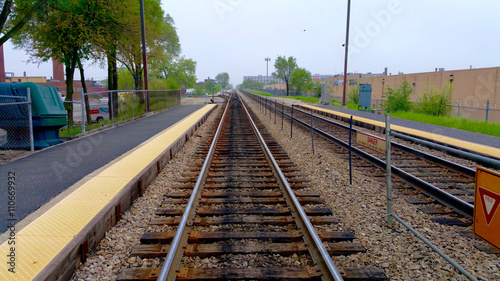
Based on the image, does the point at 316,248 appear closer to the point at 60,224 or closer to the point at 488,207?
the point at 488,207

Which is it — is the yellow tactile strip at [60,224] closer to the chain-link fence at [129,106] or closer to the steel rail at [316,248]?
the steel rail at [316,248]

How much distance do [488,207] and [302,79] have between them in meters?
70.9

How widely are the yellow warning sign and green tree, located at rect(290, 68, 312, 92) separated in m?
69.9

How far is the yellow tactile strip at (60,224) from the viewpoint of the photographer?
3672 mm

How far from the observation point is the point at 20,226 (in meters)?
4.69

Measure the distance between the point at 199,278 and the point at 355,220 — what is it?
9.53 ft

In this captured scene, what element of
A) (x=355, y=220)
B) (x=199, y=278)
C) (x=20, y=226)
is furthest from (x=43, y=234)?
(x=355, y=220)

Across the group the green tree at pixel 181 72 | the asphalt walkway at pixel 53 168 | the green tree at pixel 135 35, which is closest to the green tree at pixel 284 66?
the green tree at pixel 181 72

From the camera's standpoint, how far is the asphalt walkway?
568 cm

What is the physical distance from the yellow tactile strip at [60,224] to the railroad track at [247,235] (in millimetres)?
849

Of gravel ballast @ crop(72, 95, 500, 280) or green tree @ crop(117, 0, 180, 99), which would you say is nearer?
gravel ballast @ crop(72, 95, 500, 280)

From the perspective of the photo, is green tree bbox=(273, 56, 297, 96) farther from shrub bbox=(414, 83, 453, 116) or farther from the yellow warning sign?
the yellow warning sign

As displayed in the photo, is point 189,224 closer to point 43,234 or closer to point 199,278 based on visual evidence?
point 199,278

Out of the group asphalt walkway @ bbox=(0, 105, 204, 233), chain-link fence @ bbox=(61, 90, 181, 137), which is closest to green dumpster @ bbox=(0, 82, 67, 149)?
asphalt walkway @ bbox=(0, 105, 204, 233)
